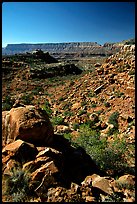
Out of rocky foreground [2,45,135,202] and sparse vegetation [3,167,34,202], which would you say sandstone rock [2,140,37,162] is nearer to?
rocky foreground [2,45,135,202]

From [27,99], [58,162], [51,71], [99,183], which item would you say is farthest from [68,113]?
[51,71]

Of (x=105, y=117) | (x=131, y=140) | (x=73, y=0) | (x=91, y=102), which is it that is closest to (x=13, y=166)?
(x=73, y=0)

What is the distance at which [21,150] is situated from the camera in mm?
4109

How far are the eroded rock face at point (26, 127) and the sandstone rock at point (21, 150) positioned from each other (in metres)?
0.26

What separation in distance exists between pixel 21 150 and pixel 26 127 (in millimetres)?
523

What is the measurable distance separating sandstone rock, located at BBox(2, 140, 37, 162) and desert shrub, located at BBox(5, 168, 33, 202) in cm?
32

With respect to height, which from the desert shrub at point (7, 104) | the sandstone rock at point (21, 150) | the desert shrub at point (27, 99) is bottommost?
the sandstone rock at point (21, 150)

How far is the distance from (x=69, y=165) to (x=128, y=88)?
22.2 feet

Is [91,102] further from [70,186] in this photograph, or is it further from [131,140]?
[70,186]

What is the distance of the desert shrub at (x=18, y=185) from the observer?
3.60 meters

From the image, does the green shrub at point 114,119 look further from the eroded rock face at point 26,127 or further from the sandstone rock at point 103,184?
the sandstone rock at point 103,184

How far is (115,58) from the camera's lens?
1502 centimetres

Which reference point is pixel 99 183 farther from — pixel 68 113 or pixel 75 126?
pixel 68 113

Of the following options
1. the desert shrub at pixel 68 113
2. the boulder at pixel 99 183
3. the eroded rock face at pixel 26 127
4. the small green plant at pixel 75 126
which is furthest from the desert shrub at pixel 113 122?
the boulder at pixel 99 183
